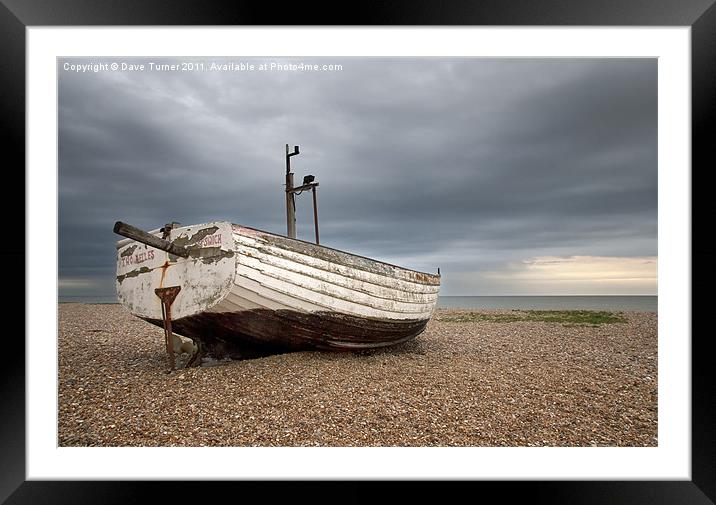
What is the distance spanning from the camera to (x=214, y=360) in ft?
19.9

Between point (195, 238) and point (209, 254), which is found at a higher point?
point (195, 238)

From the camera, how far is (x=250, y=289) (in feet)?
16.1

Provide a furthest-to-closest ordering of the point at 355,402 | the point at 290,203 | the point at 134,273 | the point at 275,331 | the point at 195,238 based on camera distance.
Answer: the point at 290,203, the point at 134,273, the point at 275,331, the point at 195,238, the point at 355,402

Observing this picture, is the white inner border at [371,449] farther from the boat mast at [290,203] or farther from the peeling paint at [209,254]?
the boat mast at [290,203]

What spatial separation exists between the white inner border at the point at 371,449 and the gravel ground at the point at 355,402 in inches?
5.2

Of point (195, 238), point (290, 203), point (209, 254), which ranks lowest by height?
point (209, 254)

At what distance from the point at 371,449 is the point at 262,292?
6.95 ft

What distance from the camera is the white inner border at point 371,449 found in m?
3.97

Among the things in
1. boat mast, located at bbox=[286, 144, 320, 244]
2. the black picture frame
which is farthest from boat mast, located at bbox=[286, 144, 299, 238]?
the black picture frame

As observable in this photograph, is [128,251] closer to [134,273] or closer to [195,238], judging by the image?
[134,273]
